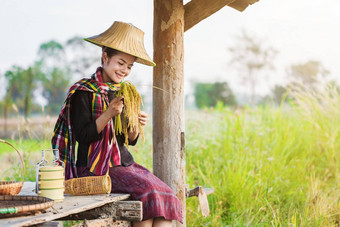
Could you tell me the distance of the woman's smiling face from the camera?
132 inches

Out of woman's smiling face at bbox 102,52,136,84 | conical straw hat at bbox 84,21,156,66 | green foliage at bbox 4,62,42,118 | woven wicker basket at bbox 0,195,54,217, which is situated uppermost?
green foliage at bbox 4,62,42,118

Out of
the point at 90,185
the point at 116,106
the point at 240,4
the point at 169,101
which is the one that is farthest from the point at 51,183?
the point at 240,4

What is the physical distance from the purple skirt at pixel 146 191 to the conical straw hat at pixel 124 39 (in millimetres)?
856

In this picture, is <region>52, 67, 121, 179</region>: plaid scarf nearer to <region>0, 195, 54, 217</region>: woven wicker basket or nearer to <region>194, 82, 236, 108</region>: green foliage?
<region>0, 195, 54, 217</region>: woven wicker basket

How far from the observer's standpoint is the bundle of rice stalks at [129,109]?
3141 mm

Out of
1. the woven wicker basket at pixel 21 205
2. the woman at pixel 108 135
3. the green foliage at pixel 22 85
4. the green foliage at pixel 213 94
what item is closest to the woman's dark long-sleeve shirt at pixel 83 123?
the woman at pixel 108 135

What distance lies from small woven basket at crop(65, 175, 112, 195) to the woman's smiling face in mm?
734

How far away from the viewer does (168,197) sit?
326 centimetres

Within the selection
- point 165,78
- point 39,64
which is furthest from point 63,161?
point 39,64

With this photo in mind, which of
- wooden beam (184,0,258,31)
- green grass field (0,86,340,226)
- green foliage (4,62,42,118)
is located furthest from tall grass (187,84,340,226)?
green foliage (4,62,42,118)

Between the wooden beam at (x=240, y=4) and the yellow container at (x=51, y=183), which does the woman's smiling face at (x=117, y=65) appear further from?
the wooden beam at (x=240, y=4)

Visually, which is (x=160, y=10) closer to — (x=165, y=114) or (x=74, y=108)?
(x=165, y=114)

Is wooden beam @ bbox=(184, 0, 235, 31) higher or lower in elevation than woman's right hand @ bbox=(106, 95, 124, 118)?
higher

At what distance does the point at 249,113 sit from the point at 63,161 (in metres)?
5.25
